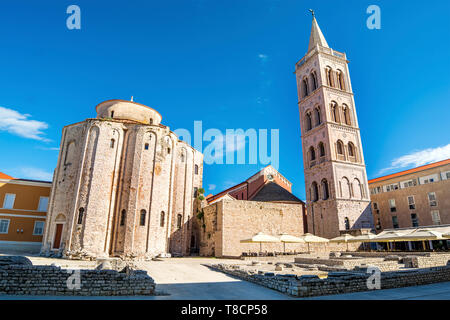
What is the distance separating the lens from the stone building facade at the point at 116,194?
25891 mm

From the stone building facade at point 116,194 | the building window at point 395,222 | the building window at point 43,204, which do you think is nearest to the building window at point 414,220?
the building window at point 395,222

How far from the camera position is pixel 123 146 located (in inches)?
1153

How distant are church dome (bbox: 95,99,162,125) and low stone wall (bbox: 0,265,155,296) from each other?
25.7 m

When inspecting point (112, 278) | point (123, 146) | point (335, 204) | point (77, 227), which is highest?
point (123, 146)

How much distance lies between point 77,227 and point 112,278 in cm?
1984

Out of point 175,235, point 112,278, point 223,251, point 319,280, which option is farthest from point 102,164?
point 319,280

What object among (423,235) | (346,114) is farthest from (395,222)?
(423,235)

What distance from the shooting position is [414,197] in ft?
128

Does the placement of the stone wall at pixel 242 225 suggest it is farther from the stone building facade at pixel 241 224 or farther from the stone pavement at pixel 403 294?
the stone pavement at pixel 403 294

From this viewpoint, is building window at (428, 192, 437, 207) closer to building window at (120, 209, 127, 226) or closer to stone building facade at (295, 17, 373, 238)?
stone building facade at (295, 17, 373, 238)

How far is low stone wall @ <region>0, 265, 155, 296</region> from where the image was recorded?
28.2 feet

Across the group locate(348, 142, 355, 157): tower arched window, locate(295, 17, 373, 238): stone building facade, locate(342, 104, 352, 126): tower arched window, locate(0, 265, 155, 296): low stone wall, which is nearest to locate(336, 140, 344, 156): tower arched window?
locate(295, 17, 373, 238): stone building facade

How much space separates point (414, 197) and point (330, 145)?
1617 centimetres
